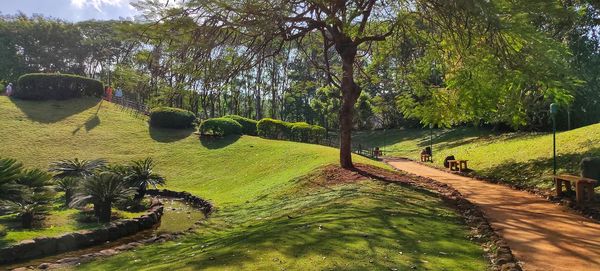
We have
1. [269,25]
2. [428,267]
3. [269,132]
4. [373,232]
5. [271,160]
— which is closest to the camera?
[428,267]

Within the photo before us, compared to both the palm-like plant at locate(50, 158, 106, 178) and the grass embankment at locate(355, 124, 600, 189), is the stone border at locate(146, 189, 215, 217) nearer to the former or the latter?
the palm-like plant at locate(50, 158, 106, 178)

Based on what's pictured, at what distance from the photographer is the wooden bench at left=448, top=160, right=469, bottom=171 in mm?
19564

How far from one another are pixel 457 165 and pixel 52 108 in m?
24.9

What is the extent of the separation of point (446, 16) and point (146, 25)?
6976 millimetres

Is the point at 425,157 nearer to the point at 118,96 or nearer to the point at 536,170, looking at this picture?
the point at 536,170

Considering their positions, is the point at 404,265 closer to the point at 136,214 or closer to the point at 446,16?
the point at 446,16

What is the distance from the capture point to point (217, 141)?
25375 mm

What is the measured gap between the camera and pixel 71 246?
919 cm

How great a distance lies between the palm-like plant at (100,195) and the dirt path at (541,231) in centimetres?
806

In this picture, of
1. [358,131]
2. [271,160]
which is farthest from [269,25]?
[358,131]

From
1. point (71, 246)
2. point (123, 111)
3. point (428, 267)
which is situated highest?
point (123, 111)

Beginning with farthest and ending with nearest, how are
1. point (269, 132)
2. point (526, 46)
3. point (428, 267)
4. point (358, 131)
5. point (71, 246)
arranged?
1. point (358, 131)
2. point (269, 132)
3. point (526, 46)
4. point (71, 246)
5. point (428, 267)

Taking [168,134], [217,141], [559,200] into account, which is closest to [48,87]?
[168,134]

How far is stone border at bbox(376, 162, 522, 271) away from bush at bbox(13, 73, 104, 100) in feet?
88.2
